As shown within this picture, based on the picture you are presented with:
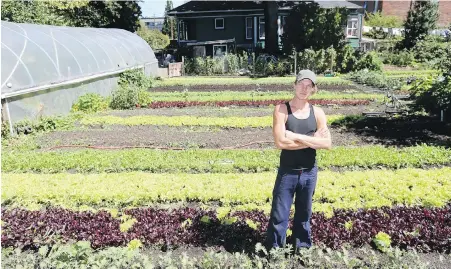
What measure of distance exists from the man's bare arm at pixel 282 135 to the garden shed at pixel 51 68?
33.0 feet

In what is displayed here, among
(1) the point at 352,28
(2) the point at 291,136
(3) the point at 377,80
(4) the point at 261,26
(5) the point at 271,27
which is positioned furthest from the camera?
(1) the point at 352,28

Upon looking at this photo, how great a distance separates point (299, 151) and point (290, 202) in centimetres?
66

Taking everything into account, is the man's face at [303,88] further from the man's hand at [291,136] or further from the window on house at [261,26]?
the window on house at [261,26]

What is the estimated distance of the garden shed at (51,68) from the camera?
12.2m

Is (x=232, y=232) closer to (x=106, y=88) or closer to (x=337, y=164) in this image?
(x=337, y=164)

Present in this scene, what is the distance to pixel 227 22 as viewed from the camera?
128 feet

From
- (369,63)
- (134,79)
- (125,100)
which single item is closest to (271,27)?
(369,63)

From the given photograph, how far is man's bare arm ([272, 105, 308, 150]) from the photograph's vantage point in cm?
434

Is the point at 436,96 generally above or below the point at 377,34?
below

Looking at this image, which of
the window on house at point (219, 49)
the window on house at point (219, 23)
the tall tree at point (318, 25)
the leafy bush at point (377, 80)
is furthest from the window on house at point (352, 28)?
the leafy bush at point (377, 80)

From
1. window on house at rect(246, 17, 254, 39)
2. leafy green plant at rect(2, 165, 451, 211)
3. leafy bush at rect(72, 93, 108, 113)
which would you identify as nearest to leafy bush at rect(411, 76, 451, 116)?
leafy green plant at rect(2, 165, 451, 211)

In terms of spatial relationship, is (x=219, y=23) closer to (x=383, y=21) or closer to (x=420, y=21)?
(x=420, y=21)

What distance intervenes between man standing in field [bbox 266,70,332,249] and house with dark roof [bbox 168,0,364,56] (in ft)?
110

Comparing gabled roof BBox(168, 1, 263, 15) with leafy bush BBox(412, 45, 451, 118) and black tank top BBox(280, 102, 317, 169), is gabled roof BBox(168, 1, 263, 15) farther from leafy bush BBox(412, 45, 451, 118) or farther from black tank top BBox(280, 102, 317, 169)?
black tank top BBox(280, 102, 317, 169)
